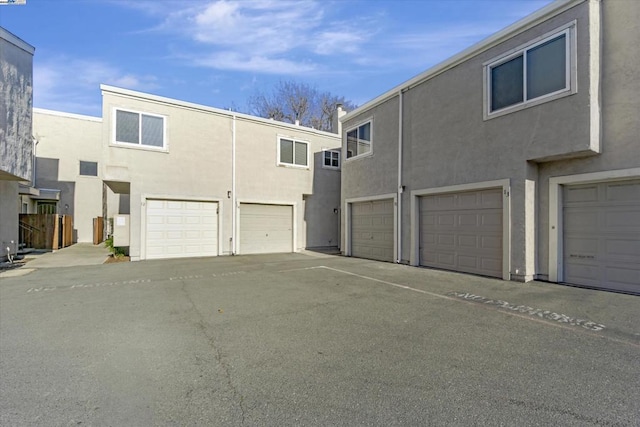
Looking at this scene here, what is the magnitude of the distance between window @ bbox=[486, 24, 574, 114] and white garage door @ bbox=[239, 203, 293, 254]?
9.56 meters

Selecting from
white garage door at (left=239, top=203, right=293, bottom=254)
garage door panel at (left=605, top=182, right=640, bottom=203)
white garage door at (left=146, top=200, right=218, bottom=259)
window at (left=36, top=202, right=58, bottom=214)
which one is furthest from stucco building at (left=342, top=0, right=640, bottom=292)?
window at (left=36, top=202, right=58, bottom=214)

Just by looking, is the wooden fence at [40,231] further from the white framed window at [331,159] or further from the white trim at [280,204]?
the white framed window at [331,159]

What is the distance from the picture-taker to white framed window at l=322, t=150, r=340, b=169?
1621 cm

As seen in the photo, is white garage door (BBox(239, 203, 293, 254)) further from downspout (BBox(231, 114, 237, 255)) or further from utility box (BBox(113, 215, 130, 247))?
utility box (BBox(113, 215, 130, 247))

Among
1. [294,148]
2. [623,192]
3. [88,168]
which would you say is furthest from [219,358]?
[88,168]

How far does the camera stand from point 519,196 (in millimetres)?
7648

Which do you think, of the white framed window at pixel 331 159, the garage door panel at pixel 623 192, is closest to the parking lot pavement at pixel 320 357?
the garage door panel at pixel 623 192

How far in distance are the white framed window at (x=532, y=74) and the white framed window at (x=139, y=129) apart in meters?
11.0

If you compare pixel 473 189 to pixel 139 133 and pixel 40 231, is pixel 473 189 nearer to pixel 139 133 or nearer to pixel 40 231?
pixel 139 133

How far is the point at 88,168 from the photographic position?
20266 mm

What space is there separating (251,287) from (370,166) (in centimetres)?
719

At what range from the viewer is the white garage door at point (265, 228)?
46.3ft

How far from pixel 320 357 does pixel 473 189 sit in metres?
7.00

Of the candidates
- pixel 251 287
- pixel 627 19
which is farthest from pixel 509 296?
pixel 627 19
